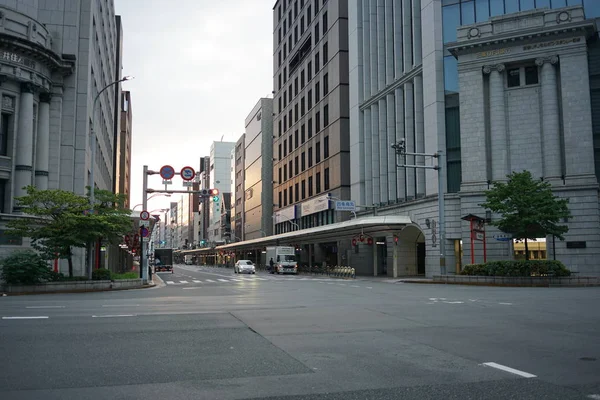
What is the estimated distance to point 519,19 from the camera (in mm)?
41375

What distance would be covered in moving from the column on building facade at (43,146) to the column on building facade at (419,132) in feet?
95.3

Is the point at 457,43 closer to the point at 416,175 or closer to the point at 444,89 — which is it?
the point at 444,89

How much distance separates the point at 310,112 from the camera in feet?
261

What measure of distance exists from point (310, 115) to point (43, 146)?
158 ft

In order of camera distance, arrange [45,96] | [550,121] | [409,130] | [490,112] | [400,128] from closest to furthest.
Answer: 1. [45,96]
2. [550,121]
3. [490,112]
4. [409,130]
5. [400,128]

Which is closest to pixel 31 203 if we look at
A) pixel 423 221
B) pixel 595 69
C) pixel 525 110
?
pixel 423 221

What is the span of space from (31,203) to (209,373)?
24.5 m

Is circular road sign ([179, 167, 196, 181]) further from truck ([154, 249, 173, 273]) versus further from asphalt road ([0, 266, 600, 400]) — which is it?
truck ([154, 249, 173, 273])

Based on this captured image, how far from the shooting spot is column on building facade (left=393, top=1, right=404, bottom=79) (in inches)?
2073

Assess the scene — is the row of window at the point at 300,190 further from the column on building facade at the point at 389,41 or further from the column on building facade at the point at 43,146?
the column on building facade at the point at 43,146

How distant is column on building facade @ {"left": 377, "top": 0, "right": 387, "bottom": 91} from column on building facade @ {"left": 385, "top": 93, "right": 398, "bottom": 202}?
283cm

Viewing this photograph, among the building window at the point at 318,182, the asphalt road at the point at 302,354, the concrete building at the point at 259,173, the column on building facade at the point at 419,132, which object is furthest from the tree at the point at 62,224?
the concrete building at the point at 259,173

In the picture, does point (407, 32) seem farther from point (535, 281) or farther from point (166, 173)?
point (166, 173)

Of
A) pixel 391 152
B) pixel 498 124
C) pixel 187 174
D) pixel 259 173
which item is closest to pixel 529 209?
pixel 498 124
